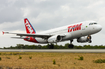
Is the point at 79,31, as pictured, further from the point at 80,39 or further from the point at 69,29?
the point at 80,39

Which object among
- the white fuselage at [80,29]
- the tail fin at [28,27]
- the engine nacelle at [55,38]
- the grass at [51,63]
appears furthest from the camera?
the tail fin at [28,27]

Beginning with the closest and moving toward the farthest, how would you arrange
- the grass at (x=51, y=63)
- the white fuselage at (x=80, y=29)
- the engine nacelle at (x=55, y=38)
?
the grass at (x=51, y=63)
the white fuselage at (x=80, y=29)
the engine nacelle at (x=55, y=38)

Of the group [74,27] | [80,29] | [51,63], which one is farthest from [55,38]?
[51,63]

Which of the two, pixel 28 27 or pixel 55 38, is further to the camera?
pixel 28 27

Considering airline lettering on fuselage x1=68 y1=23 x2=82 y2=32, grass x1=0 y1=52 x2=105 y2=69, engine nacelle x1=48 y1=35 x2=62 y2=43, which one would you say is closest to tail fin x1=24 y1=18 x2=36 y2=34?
engine nacelle x1=48 y1=35 x2=62 y2=43

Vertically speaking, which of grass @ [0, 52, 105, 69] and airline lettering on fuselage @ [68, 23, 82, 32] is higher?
airline lettering on fuselage @ [68, 23, 82, 32]

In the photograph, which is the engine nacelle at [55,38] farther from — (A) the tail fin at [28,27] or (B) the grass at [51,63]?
(B) the grass at [51,63]

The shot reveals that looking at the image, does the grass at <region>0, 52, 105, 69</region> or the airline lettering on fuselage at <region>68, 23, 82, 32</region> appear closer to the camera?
the grass at <region>0, 52, 105, 69</region>

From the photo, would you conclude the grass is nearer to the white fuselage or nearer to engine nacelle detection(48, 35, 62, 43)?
the white fuselage

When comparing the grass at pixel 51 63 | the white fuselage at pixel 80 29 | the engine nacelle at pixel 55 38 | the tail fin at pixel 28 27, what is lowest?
the grass at pixel 51 63

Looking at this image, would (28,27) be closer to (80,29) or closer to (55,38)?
(55,38)

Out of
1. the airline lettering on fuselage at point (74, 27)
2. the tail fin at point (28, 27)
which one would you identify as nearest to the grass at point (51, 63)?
the airline lettering on fuselage at point (74, 27)

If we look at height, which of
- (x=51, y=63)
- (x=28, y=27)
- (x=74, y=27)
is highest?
(x=28, y=27)

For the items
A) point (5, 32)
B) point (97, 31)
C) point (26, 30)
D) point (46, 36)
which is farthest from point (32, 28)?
point (97, 31)
